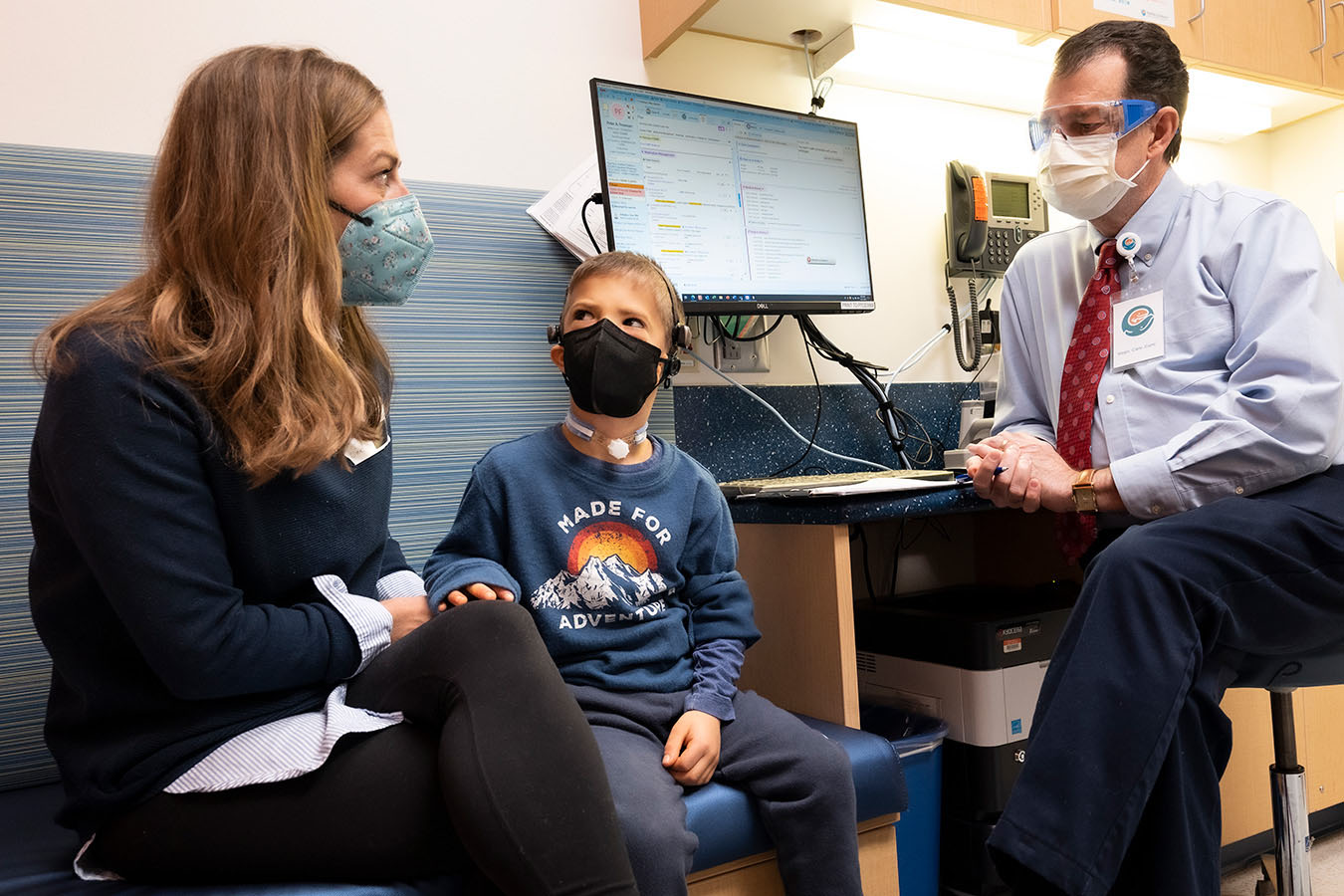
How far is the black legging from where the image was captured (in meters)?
0.83

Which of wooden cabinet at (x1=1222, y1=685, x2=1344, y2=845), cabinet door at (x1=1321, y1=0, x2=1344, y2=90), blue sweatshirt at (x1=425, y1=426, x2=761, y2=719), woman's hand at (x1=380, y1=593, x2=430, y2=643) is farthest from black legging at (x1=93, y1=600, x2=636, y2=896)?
cabinet door at (x1=1321, y1=0, x2=1344, y2=90)

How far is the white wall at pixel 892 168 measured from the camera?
205 centimetres

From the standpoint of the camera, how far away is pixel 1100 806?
3.32 feet

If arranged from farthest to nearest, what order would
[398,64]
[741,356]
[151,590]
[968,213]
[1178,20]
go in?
1. [968,213]
2. [1178,20]
3. [741,356]
4. [398,64]
5. [151,590]

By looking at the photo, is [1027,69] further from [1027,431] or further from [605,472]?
[605,472]

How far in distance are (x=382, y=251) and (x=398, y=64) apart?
29.3 inches

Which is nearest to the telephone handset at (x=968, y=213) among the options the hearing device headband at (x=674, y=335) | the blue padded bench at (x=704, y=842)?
the hearing device headband at (x=674, y=335)

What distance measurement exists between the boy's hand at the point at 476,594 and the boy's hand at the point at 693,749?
0.26 m

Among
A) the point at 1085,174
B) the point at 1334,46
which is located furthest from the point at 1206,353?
the point at 1334,46

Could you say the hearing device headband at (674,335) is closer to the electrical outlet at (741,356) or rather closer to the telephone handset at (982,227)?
the electrical outlet at (741,356)

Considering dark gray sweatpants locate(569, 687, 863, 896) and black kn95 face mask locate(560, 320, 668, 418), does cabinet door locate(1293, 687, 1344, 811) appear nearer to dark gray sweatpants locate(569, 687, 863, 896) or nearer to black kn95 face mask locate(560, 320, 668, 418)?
dark gray sweatpants locate(569, 687, 863, 896)

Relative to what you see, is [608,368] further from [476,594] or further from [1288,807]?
[1288,807]

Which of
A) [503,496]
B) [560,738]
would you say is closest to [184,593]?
[560,738]

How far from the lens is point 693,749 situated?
1.13 meters
